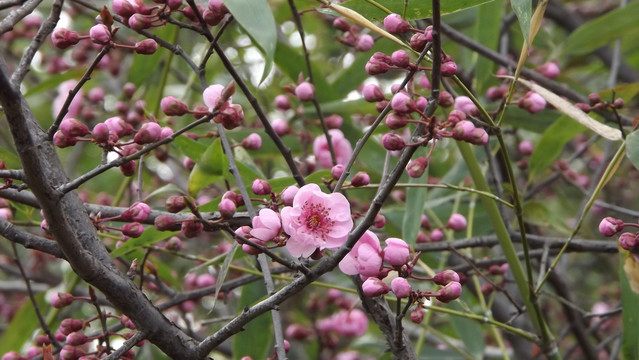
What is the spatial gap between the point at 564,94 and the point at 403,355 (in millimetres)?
1200

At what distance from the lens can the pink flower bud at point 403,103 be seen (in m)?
1.21

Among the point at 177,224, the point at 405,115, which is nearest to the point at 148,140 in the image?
the point at 177,224

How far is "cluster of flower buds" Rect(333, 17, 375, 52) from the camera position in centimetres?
191

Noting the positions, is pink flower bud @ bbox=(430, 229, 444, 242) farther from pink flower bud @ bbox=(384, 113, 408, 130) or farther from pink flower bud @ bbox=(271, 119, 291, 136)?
pink flower bud @ bbox=(384, 113, 408, 130)

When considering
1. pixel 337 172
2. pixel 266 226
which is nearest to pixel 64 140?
pixel 266 226

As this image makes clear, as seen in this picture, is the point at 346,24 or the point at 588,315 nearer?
the point at 588,315

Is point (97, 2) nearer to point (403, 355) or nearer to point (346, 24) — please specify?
point (346, 24)

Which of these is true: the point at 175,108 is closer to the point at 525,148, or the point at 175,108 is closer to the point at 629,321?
the point at 629,321

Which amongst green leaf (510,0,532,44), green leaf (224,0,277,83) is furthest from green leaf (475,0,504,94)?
green leaf (224,0,277,83)

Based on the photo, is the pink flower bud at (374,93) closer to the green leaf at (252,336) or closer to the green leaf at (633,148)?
the green leaf at (633,148)

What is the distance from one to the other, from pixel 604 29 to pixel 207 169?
1514 millimetres

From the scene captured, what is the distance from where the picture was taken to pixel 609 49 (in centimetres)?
307

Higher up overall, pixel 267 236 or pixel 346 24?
pixel 346 24

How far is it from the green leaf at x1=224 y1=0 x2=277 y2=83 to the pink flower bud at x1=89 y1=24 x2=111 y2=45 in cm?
27
